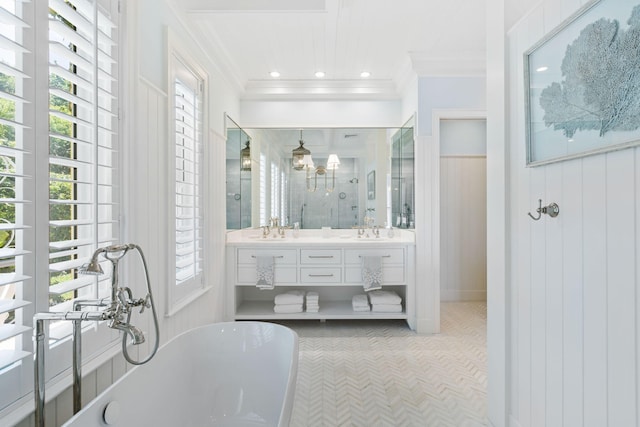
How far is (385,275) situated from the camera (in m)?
3.27

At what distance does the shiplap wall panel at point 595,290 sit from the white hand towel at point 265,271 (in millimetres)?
2531

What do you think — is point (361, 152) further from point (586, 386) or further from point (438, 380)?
point (586, 386)

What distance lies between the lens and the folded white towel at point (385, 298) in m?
3.33

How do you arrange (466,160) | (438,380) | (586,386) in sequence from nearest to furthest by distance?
(586,386) → (438,380) → (466,160)

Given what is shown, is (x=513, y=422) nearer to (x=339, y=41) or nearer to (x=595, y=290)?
(x=595, y=290)

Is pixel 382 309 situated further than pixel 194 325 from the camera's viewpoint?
Yes

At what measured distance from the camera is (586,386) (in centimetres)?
116

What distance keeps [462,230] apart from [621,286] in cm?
339

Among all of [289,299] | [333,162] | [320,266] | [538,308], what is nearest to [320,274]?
[320,266]

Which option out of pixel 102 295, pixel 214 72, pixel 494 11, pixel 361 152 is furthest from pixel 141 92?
pixel 361 152

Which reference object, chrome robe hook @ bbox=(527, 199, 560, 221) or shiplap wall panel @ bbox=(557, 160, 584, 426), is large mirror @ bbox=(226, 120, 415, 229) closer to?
chrome robe hook @ bbox=(527, 199, 560, 221)

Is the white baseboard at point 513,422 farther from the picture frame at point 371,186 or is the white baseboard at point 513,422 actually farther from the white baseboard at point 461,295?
the white baseboard at point 461,295

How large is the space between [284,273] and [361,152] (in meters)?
1.63

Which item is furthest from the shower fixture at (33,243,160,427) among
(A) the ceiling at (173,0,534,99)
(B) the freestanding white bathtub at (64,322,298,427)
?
(A) the ceiling at (173,0,534,99)
